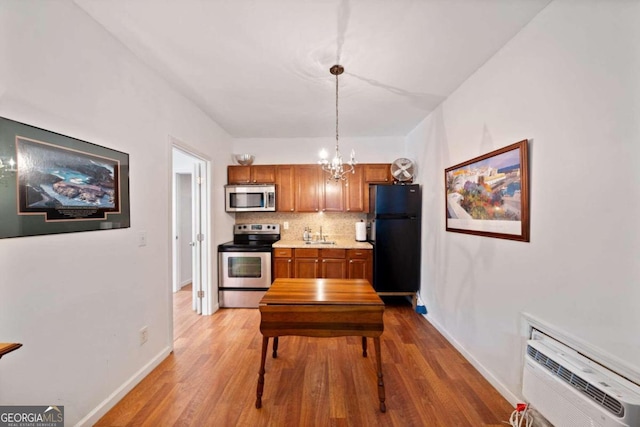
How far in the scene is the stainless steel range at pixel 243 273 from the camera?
3605 millimetres

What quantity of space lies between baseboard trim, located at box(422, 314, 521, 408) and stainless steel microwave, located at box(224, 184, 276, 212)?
9.68 ft

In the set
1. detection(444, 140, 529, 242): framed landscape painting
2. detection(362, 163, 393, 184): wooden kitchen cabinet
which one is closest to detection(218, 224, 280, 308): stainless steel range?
detection(362, 163, 393, 184): wooden kitchen cabinet

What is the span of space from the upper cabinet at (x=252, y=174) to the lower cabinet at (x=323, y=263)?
1239 millimetres

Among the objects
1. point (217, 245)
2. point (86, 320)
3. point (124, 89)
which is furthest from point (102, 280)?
point (217, 245)

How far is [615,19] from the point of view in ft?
3.86

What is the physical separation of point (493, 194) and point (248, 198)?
3.27 m

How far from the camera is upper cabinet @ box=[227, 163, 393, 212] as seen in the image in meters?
3.98

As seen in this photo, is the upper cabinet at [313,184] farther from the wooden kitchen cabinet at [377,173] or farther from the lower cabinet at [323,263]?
the lower cabinet at [323,263]

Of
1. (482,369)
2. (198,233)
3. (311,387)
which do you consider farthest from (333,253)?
(482,369)

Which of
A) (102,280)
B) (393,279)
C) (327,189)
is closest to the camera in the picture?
(102,280)

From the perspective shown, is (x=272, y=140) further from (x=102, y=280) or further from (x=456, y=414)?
(x=456, y=414)

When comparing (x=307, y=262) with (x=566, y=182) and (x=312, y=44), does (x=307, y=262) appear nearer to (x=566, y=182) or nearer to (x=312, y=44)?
(x=312, y=44)

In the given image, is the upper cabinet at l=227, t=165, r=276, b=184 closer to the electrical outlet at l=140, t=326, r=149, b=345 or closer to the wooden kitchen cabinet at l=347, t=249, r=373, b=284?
the wooden kitchen cabinet at l=347, t=249, r=373, b=284

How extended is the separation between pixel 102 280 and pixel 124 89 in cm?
147
